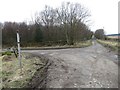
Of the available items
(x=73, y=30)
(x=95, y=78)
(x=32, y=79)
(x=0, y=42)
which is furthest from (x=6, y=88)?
(x=0, y=42)

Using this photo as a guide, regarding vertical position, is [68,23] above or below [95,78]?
above

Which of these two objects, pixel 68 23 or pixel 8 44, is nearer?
pixel 68 23

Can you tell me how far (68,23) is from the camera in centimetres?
3322

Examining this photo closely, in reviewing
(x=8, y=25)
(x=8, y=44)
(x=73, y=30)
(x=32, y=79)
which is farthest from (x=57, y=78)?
(x=8, y=25)

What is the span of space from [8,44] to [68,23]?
48.3 ft

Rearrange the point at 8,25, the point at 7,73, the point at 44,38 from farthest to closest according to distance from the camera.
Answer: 1. the point at 8,25
2. the point at 44,38
3. the point at 7,73

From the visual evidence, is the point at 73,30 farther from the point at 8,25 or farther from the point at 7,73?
the point at 7,73

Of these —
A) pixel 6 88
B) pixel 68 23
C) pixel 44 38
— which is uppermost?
pixel 68 23

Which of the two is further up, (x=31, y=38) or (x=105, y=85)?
(x=31, y=38)

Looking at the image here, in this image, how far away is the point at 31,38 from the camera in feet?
122

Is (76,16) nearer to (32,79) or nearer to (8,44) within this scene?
(8,44)

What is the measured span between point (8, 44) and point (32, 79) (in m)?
31.6

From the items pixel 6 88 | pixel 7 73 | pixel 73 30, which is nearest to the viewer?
pixel 6 88

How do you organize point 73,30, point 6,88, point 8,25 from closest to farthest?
point 6,88, point 73,30, point 8,25
